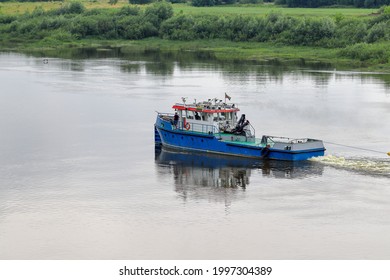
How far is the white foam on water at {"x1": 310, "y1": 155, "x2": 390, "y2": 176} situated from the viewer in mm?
48469

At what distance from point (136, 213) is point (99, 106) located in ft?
112

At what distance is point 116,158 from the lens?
176 feet

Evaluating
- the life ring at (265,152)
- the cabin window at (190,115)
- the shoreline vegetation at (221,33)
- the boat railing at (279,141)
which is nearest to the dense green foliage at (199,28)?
the shoreline vegetation at (221,33)

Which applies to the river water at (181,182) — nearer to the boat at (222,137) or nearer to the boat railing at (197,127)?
the boat at (222,137)

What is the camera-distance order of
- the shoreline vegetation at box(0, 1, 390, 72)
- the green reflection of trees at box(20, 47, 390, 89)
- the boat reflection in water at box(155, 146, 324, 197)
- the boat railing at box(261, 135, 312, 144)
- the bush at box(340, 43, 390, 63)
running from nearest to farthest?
the boat reflection in water at box(155, 146, 324, 197)
the boat railing at box(261, 135, 312, 144)
the green reflection of trees at box(20, 47, 390, 89)
the bush at box(340, 43, 390, 63)
the shoreline vegetation at box(0, 1, 390, 72)

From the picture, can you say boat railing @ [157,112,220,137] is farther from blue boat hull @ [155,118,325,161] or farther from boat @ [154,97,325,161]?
blue boat hull @ [155,118,325,161]

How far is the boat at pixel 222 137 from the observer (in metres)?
51.3

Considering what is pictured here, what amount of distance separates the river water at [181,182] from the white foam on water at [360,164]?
0.06 m

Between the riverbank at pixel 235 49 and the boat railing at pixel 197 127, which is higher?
the riverbank at pixel 235 49

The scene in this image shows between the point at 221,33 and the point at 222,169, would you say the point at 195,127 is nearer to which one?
the point at 222,169

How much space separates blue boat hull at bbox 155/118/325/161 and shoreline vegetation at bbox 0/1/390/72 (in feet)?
171

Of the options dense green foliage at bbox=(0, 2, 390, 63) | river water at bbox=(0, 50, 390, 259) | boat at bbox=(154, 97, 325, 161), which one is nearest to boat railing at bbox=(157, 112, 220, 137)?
boat at bbox=(154, 97, 325, 161)

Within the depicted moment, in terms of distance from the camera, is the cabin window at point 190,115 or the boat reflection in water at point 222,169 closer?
the boat reflection in water at point 222,169

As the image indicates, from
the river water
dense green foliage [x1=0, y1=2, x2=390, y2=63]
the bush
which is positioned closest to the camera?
the river water
